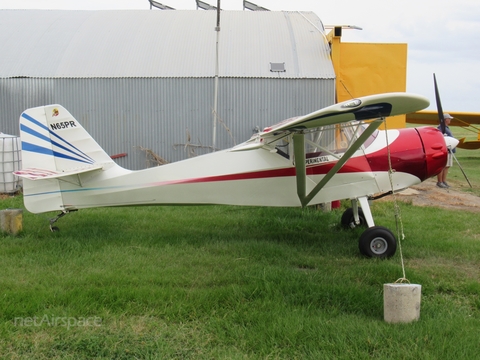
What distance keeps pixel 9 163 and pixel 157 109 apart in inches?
156

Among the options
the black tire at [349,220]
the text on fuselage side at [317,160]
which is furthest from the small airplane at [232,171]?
the black tire at [349,220]

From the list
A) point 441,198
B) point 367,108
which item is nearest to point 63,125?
point 367,108

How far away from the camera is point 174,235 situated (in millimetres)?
7891

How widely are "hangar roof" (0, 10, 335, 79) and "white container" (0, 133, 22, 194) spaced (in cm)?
247

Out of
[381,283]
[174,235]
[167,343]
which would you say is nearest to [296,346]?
[167,343]

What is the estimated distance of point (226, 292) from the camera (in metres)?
5.11

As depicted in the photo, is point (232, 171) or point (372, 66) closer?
point (232, 171)

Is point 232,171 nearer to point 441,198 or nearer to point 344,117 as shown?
point 344,117

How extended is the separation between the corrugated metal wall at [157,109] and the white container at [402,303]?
988 centimetres

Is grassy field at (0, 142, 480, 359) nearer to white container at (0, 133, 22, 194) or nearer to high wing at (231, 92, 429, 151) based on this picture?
high wing at (231, 92, 429, 151)

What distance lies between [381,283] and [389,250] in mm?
1224

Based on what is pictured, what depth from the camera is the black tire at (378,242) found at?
6641 mm

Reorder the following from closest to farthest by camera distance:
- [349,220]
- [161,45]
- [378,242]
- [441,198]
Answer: [378,242], [349,220], [441,198], [161,45]

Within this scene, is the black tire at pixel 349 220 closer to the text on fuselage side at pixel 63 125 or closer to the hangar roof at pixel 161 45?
the text on fuselage side at pixel 63 125
